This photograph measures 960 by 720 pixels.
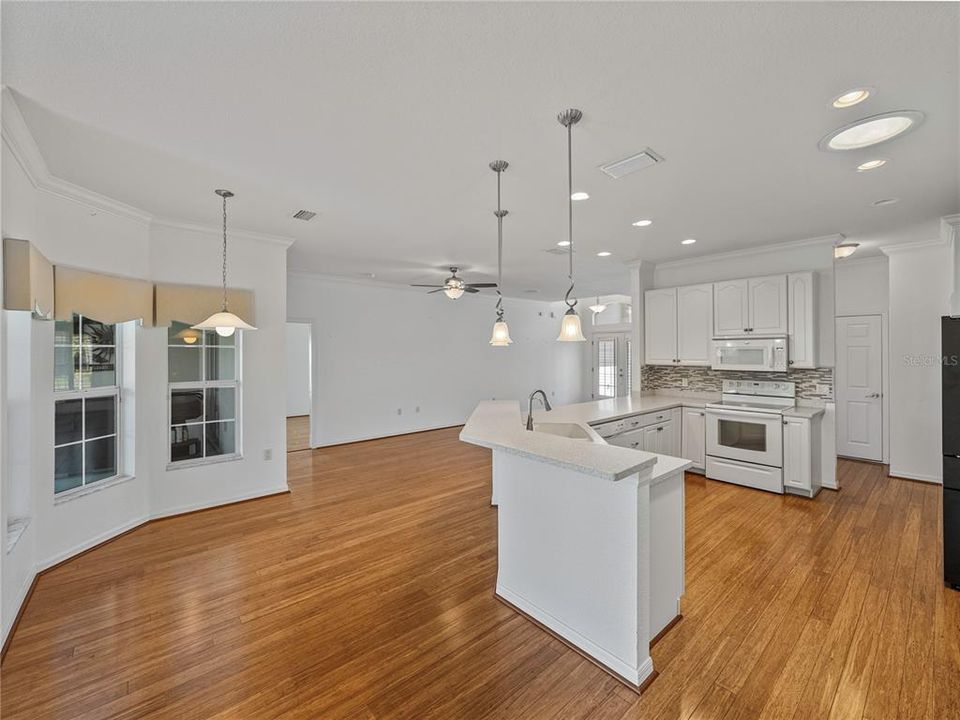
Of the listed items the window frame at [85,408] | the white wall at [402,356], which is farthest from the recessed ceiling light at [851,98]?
the white wall at [402,356]

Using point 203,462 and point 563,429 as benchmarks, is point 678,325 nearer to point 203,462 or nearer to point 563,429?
point 563,429

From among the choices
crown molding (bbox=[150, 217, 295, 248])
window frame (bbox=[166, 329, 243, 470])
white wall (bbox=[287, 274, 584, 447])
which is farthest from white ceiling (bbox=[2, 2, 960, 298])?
white wall (bbox=[287, 274, 584, 447])

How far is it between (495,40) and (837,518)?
4.65 metres

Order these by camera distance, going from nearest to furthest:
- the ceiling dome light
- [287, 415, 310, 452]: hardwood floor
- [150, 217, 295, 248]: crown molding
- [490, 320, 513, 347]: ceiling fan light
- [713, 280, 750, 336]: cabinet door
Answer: [490, 320, 513, 347]: ceiling fan light, [150, 217, 295, 248]: crown molding, the ceiling dome light, [713, 280, 750, 336]: cabinet door, [287, 415, 310, 452]: hardwood floor

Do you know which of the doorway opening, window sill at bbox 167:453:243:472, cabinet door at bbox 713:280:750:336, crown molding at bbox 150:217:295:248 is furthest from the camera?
the doorway opening

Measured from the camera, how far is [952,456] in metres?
2.64

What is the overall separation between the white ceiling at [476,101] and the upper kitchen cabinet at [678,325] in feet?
5.54

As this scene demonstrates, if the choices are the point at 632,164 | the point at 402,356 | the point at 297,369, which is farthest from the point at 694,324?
the point at 297,369

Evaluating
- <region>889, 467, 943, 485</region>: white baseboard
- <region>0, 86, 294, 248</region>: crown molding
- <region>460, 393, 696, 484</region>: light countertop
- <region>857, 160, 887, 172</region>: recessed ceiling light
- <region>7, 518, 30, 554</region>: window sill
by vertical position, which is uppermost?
<region>857, 160, 887, 172</region>: recessed ceiling light

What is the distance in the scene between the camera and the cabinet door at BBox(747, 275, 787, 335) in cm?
459

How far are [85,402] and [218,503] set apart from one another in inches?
57.3

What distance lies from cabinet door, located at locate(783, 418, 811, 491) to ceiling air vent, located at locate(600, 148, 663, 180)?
328 cm

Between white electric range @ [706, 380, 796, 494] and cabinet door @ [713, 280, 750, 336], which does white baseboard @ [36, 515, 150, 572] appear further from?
cabinet door @ [713, 280, 750, 336]

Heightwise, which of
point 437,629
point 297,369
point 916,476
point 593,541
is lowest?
point 437,629
